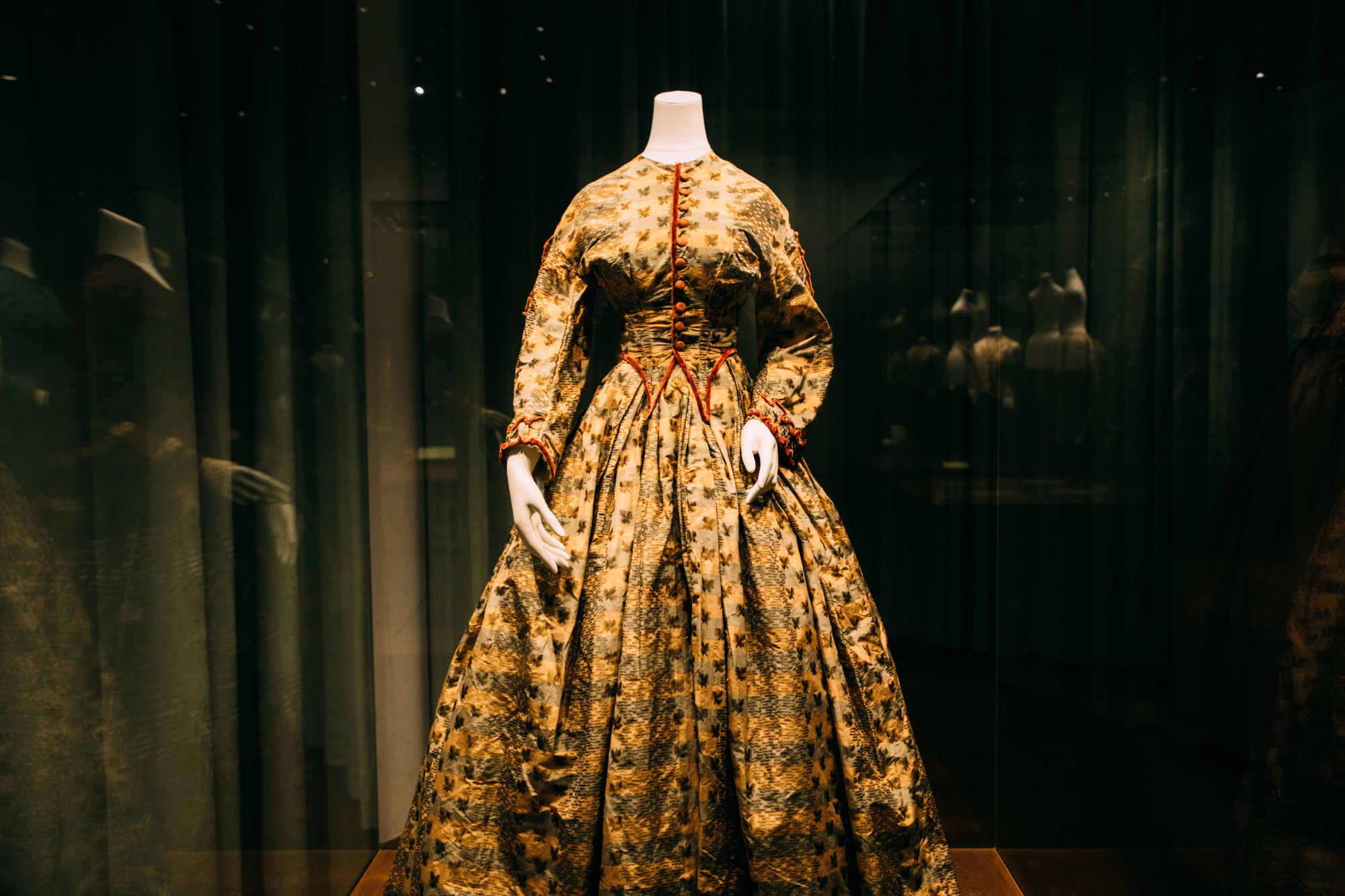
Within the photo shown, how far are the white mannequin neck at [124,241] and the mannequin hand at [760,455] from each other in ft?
3.29

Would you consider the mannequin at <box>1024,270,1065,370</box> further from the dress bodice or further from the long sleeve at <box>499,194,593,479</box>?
the long sleeve at <box>499,194,593,479</box>

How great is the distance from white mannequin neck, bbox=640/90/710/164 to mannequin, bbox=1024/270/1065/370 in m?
0.95

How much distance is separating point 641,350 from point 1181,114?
3.79ft

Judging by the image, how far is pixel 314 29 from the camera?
2.03 metres

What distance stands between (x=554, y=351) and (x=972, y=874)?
1.65m

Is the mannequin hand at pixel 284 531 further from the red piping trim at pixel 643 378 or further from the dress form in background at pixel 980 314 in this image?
the dress form in background at pixel 980 314

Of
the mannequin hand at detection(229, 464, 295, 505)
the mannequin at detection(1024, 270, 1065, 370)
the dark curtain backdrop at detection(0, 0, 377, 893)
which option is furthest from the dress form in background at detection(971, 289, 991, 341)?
the mannequin hand at detection(229, 464, 295, 505)

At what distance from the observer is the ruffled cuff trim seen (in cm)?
163

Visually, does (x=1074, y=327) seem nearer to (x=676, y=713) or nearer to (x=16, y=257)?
(x=676, y=713)

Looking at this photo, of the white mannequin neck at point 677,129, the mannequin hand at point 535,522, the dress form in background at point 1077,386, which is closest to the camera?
the mannequin hand at point 535,522

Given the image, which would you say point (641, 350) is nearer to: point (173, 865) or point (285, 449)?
point (285, 449)

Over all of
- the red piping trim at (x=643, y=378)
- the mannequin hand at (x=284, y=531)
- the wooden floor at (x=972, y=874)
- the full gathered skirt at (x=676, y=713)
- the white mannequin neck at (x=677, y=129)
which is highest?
the white mannequin neck at (x=677, y=129)

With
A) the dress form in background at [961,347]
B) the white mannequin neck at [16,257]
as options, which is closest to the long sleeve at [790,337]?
the dress form in background at [961,347]

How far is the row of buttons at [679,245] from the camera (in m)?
1.66
